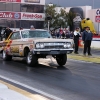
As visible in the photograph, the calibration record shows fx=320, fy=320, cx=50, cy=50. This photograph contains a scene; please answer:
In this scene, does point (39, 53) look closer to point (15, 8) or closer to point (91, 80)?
point (91, 80)

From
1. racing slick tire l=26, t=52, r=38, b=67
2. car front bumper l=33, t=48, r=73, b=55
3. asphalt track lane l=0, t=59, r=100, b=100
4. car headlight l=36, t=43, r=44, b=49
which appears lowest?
asphalt track lane l=0, t=59, r=100, b=100

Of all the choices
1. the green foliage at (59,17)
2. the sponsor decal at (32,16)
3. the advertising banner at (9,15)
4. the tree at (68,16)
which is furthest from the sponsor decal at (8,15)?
the tree at (68,16)

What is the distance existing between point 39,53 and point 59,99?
5.97 meters

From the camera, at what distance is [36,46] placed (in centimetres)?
1348

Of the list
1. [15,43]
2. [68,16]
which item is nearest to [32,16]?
[68,16]

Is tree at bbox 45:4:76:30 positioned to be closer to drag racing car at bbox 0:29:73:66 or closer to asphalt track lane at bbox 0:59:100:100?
drag racing car at bbox 0:29:73:66

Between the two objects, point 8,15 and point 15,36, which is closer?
point 15,36

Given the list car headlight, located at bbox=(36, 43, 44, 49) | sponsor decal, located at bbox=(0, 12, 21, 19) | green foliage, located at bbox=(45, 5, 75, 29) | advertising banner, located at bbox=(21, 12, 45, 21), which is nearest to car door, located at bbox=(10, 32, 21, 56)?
car headlight, located at bbox=(36, 43, 44, 49)

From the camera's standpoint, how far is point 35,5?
4925cm

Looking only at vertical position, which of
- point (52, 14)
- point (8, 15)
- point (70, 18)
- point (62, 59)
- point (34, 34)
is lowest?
point (62, 59)

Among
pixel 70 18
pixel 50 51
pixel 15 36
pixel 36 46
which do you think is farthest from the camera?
pixel 70 18

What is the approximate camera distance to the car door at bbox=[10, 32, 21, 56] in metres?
15.3

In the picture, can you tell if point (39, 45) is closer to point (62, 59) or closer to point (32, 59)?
point (32, 59)

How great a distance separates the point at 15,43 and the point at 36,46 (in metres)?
2.31
